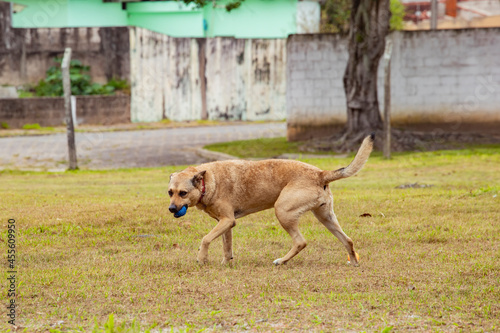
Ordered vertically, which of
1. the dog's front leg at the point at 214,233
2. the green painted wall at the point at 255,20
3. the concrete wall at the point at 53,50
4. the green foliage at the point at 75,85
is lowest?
the dog's front leg at the point at 214,233

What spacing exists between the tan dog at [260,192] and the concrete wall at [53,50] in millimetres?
19825

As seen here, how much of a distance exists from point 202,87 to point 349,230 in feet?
63.7

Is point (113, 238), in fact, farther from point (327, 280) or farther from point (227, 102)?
point (227, 102)

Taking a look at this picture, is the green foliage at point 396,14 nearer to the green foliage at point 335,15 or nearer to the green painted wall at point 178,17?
the green foliage at point 335,15

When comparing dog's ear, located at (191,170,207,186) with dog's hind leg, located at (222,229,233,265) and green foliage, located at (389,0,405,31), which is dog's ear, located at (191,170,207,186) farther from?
green foliage, located at (389,0,405,31)

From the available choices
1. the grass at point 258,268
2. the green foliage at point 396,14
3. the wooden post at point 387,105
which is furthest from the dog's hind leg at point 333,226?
the green foliage at point 396,14

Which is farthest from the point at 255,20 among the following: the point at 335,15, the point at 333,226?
the point at 333,226

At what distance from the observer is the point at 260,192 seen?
6562 mm

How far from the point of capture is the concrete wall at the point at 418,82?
1886 centimetres

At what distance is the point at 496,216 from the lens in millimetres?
8414

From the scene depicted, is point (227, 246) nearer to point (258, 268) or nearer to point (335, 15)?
point (258, 268)

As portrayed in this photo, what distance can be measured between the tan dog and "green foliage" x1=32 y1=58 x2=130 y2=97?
19.3m

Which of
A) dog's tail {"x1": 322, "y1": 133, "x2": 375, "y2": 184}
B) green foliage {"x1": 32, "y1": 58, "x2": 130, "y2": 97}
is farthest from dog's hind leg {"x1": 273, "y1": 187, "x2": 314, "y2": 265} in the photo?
green foliage {"x1": 32, "y1": 58, "x2": 130, "y2": 97}

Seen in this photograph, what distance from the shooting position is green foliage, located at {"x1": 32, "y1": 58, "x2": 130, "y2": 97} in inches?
982
